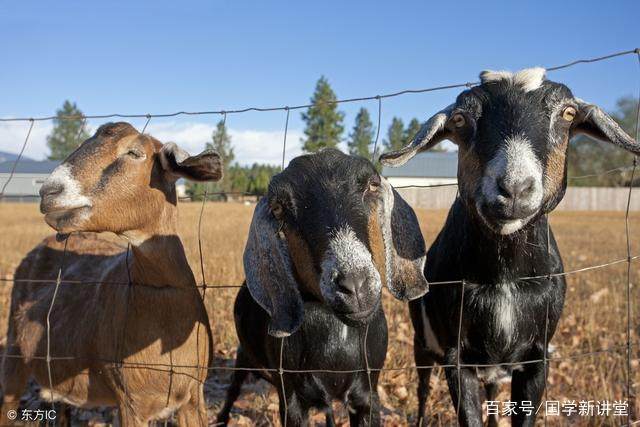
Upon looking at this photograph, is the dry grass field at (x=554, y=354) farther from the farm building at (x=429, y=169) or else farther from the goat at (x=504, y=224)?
the farm building at (x=429, y=169)

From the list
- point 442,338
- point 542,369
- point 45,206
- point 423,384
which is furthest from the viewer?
point 423,384

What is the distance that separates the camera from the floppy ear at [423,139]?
107 inches

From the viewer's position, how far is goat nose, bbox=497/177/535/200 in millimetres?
2400

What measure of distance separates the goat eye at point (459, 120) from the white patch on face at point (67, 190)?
79.4 inches

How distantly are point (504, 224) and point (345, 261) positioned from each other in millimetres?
812

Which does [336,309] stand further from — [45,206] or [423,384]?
[423,384]

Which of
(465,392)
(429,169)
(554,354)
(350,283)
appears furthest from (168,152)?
(429,169)

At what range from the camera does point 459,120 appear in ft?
9.34

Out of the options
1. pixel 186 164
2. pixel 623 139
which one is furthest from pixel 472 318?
pixel 186 164

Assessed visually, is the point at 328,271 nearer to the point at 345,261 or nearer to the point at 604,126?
the point at 345,261

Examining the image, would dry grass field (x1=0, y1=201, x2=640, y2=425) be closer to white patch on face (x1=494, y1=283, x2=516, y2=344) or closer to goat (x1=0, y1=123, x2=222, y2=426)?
white patch on face (x1=494, y1=283, x2=516, y2=344)

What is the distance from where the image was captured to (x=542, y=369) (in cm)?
311

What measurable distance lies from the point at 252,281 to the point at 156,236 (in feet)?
3.06

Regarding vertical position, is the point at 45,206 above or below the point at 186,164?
below
